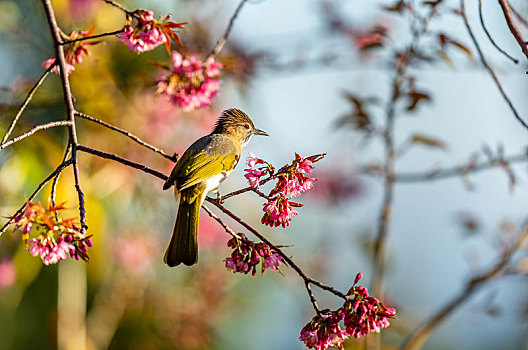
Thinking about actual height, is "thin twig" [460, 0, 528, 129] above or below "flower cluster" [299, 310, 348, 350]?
above

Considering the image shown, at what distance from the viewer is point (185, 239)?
1.07m

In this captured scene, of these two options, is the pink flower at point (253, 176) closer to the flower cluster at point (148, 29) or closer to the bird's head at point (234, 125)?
the flower cluster at point (148, 29)

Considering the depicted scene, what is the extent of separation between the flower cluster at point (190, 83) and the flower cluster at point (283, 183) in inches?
17.4

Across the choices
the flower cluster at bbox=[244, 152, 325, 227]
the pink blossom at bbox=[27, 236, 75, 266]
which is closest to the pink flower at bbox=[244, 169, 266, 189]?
the flower cluster at bbox=[244, 152, 325, 227]

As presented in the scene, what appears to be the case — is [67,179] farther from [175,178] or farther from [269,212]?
[269,212]

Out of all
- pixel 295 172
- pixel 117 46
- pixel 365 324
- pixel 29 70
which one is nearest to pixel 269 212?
pixel 295 172

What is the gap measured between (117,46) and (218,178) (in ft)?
5.51

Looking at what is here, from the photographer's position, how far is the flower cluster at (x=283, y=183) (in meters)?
0.92

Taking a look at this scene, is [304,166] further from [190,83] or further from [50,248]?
[190,83]

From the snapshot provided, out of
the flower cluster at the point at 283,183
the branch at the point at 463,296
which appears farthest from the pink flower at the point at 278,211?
the branch at the point at 463,296

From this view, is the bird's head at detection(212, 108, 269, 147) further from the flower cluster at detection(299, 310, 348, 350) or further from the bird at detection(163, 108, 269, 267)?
the flower cluster at detection(299, 310, 348, 350)

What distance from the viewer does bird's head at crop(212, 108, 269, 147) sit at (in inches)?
54.7

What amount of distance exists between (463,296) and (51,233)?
1.37 m

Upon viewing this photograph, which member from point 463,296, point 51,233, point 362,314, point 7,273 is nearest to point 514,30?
point 362,314
